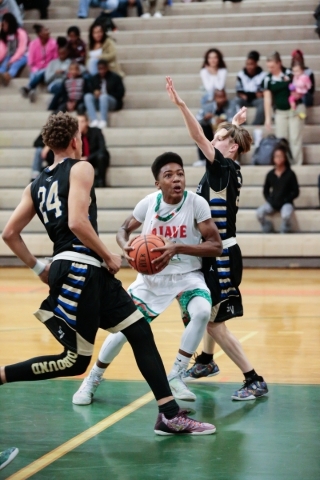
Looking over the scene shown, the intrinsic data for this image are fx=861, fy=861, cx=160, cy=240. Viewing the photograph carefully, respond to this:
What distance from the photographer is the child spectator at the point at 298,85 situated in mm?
14531

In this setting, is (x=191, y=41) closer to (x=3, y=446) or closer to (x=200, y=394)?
(x=200, y=394)

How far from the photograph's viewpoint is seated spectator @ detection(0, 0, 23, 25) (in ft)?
60.0

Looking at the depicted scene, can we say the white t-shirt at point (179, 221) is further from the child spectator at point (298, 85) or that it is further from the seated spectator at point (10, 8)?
the seated spectator at point (10, 8)

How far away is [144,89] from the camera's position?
16.9 m

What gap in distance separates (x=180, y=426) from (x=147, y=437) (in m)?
0.20

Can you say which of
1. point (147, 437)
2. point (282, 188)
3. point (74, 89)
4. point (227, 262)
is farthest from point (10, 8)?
point (147, 437)

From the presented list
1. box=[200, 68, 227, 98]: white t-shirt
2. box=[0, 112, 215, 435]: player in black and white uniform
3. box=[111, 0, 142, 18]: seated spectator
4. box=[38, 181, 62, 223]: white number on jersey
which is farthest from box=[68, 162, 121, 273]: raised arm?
box=[111, 0, 142, 18]: seated spectator

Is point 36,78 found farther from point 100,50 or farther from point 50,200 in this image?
point 50,200

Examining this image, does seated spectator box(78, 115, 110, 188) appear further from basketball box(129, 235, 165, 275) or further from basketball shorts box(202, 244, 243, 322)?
basketball box(129, 235, 165, 275)

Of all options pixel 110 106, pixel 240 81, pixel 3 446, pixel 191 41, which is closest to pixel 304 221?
pixel 240 81

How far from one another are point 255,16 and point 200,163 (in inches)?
188

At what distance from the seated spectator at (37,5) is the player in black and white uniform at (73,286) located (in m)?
15.0

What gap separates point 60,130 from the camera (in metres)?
4.76

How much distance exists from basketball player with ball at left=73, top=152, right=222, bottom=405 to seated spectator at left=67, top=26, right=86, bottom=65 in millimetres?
11506
